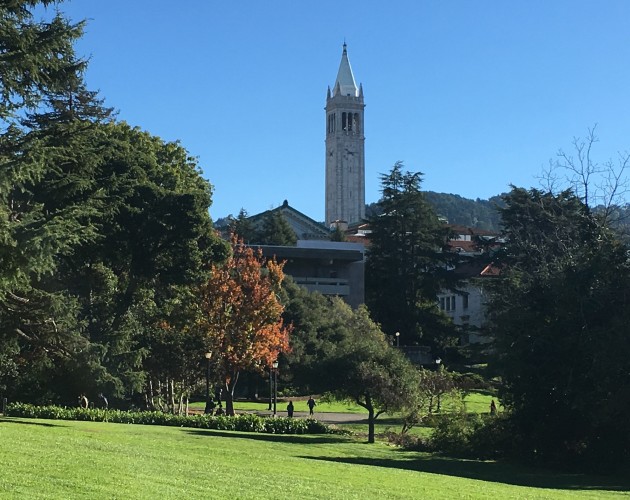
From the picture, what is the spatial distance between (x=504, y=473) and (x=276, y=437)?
359 inches

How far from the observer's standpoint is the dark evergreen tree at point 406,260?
69.2m

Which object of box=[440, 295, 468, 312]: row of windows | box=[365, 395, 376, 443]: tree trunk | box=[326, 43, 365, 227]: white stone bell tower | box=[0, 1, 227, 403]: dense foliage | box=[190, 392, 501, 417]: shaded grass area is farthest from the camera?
box=[326, 43, 365, 227]: white stone bell tower

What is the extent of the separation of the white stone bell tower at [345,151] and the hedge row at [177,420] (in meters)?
134

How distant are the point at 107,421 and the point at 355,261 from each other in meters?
44.0

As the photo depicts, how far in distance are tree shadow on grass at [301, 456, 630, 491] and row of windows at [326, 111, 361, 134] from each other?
145303 mm

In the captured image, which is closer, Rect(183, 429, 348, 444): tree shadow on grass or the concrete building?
Rect(183, 429, 348, 444): tree shadow on grass

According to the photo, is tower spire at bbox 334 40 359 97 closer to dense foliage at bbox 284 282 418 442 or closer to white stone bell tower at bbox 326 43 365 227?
white stone bell tower at bbox 326 43 365 227

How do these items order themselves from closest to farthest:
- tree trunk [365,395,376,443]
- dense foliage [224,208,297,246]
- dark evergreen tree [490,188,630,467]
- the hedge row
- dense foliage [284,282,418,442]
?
1. dark evergreen tree [490,188,630,467]
2. the hedge row
3. tree trunk [365,395,376,443]
4. dense foliage [284,282,418,442]
5. dense foliage [224,208,297,246]

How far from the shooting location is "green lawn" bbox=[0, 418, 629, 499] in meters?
11.6

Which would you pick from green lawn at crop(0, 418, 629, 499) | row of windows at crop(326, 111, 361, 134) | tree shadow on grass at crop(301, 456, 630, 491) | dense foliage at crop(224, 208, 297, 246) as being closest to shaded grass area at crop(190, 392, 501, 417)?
green lawn at crop(0, 418, 629, 499)

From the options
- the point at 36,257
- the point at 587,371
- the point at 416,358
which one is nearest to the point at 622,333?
the point at 587,371

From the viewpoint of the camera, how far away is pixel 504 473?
2348cm

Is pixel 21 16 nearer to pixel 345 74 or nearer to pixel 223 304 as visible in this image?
pixel 223 304

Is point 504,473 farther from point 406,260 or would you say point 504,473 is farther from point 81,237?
point 406,260
